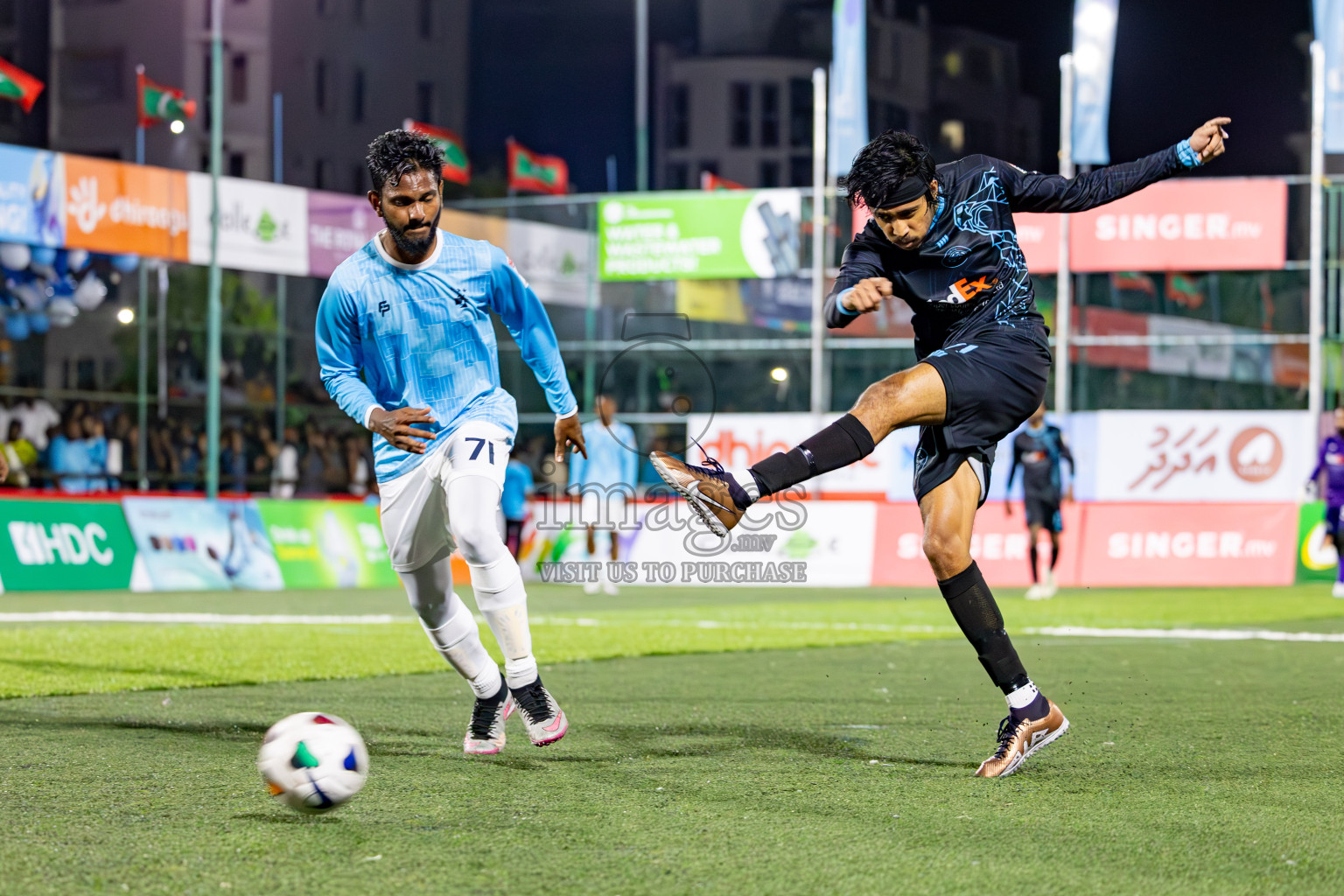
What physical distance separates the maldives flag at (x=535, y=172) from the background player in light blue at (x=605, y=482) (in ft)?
47.9

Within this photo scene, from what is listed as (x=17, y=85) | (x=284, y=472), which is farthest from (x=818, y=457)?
(x=284, y=472)

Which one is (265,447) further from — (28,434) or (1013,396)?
(1013,396)

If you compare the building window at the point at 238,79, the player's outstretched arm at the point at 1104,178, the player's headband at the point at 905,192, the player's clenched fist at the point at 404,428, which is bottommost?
the player's clenched fist at the point at 404,428

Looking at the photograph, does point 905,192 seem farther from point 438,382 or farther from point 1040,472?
point 1040,472

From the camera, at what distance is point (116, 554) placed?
60.8 ft

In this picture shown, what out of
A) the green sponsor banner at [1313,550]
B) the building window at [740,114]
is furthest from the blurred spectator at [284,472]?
the building window at [740,114]

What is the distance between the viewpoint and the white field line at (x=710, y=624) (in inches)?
491

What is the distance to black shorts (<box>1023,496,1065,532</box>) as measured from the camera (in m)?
18.1

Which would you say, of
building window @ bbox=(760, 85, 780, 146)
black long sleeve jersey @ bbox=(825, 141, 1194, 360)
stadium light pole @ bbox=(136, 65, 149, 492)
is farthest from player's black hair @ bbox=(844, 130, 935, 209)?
building window @ bbox=(760, 85, 780, 146)

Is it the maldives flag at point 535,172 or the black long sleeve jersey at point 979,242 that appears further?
the maldives flag at point 535,172

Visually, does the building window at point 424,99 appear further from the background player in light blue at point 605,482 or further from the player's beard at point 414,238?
the player's beard at point 414,238

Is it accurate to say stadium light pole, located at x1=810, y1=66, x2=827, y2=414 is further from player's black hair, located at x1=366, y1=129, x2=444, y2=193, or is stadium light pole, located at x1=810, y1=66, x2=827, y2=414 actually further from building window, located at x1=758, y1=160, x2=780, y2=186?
building window, located at x1=758, y1=160, x2=780, y2=186

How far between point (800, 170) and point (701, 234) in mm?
32271

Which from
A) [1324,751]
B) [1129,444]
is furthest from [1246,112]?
[1324,751]
